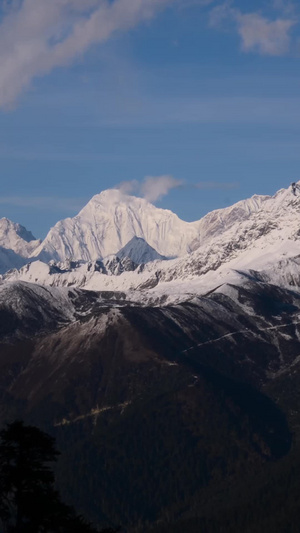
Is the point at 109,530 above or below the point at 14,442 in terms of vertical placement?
below

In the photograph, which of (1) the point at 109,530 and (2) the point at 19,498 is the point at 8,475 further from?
(1) the point at 109,530

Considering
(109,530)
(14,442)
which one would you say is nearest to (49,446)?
(14,442)

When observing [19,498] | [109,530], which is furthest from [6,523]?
[109,530]

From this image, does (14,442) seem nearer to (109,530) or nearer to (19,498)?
(19,498)

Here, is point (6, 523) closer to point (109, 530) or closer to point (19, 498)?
point (19, 498)

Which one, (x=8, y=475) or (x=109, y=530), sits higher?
(x=8, y=475)

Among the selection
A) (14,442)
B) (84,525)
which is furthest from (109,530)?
(14,442)

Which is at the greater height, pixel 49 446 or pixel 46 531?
pixel 49 446
